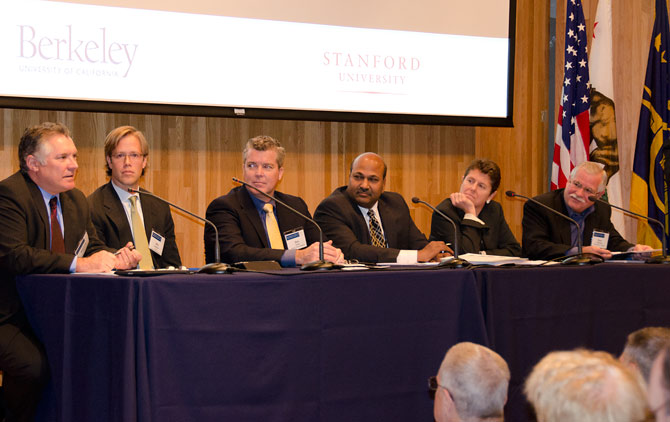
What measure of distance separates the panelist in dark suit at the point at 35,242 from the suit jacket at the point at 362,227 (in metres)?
1.31

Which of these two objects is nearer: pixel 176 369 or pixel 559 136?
pixel 176 369

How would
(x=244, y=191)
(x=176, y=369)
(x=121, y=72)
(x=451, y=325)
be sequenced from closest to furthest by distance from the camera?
1. (x=176, y=369)
2. (x=451, y=325)
3. (x=244, y=191)
4. (x=121, y=72)

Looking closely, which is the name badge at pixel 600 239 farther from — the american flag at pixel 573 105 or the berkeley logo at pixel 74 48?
the berkeley logo at pixel 74 48

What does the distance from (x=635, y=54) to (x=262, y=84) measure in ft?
11.2

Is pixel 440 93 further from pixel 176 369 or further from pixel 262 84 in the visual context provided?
pixel 176 369

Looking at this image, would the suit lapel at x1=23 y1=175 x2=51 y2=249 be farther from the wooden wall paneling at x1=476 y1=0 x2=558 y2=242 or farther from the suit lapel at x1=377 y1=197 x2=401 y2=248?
the wooden wall paneling at x1=476 y1=0 x2=558 y2=242

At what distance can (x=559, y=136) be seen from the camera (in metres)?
5.76

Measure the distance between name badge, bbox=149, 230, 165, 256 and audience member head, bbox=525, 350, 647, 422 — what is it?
2.72 metres

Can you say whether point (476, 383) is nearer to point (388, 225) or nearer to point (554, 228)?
point (388, 225)

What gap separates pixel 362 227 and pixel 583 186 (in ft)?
4.76

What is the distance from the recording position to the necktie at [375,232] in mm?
4254

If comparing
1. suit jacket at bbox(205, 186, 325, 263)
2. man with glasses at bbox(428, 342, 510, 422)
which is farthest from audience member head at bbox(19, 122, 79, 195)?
man with glasses at bbox(428, 342, 510, 422)

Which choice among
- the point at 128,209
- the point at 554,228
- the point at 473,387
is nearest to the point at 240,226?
the point at 128,209

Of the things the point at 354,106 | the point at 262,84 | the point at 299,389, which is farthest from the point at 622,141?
the point at 299,389
